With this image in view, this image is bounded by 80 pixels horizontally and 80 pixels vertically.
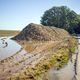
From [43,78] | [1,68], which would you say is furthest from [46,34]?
[43,78]

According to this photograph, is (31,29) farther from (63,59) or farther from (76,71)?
(76,71)

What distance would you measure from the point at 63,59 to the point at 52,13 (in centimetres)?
5017

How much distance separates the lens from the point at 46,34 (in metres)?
34.8

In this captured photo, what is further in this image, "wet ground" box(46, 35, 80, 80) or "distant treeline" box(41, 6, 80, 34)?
"distant treeline" box(41, 6, 80, 34)

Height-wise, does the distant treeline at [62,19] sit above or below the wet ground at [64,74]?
above

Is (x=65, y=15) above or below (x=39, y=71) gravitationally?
above

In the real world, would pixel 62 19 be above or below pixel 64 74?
above

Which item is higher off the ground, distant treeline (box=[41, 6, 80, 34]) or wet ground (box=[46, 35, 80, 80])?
distant treeline (box=[41, 6, 80, 34])

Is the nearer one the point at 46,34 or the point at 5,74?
the point at 5,74

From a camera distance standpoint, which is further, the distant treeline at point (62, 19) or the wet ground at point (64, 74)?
the distant treeline at point (62, 19)

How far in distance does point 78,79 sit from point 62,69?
2.38 m

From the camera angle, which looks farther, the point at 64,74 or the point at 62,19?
the point at 62,19

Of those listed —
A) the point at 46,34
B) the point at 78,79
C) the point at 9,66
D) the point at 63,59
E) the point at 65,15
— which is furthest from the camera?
the point at 65,15

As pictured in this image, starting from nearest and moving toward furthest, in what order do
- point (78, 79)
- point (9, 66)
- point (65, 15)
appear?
point (78, 79), point (9, 66), point (65, 15)
